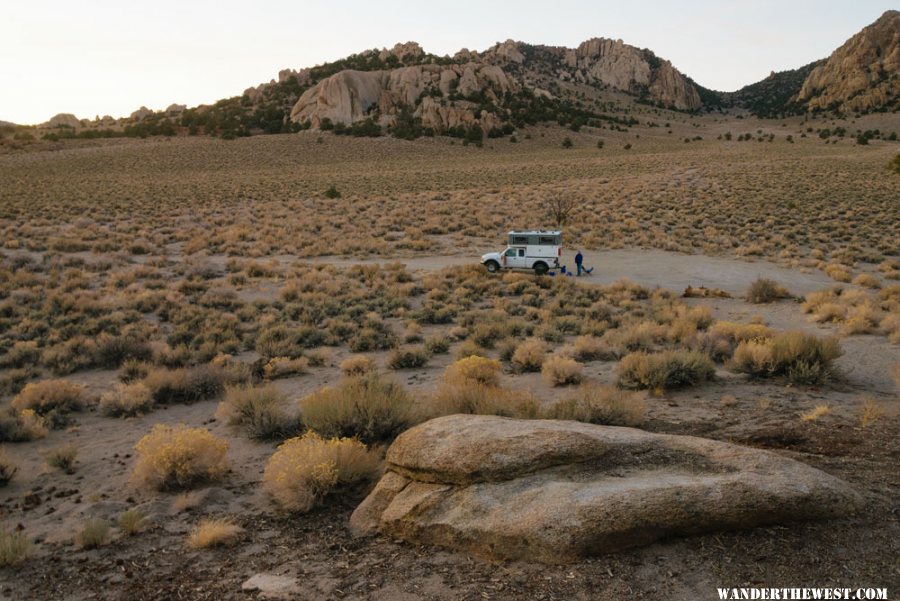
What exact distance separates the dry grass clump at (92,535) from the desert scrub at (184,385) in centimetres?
482

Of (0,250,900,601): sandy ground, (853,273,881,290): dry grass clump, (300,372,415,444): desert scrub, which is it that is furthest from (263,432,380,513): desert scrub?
(853,273,881,290): dry grass clump

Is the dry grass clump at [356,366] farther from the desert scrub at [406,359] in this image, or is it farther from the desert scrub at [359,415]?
the desert scrub at [359,415]

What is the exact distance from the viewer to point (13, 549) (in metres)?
5.50

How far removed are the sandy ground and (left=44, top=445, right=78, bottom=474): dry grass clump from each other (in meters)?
0.12

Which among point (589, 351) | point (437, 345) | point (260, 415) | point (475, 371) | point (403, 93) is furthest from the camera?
point (403, 93)

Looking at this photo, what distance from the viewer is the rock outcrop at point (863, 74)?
4114 inches

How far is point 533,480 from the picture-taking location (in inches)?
213

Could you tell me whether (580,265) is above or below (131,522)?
below

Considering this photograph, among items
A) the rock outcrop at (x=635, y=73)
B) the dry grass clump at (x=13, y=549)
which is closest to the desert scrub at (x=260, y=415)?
the dry grass clump at (x=13, y=549)

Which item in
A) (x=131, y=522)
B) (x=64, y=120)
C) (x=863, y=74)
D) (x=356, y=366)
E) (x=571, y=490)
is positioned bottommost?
(x=356, y=366)

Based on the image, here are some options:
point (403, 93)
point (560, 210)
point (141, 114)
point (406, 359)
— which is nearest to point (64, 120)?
point (141, 114)

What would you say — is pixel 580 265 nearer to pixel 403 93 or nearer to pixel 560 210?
pixel 560 210

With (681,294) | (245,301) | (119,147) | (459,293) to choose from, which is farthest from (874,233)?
(119,147)

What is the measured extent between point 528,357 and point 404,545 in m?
Answer: 7.02
